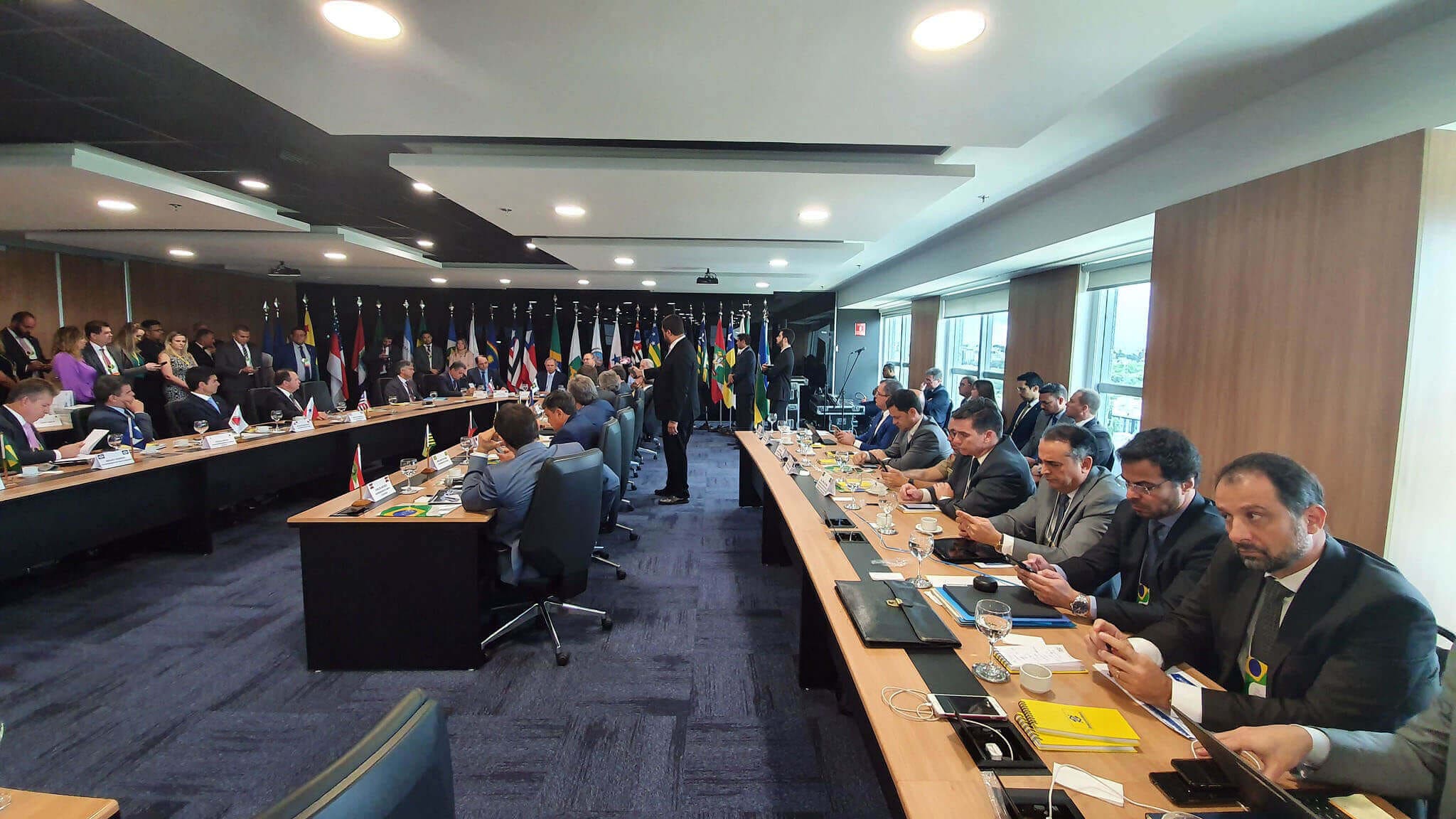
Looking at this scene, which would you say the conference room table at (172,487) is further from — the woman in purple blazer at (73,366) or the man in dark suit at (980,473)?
the man in dark suit at (980,473)

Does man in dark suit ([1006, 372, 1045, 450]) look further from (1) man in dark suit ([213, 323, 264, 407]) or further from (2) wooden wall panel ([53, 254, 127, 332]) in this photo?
(2) wooden wall panel ([53, 254, 127, 332])

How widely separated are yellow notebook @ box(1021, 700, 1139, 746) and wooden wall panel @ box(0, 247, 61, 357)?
10.1 metres

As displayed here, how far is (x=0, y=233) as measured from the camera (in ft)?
19.8

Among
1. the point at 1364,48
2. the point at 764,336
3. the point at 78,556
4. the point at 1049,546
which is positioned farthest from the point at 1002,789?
the point at 764,336

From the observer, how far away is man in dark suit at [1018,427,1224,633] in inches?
65.4

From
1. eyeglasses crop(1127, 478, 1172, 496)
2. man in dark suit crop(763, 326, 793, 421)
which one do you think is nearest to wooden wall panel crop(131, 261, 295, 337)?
man in dark suit crop(763, 326, 793, 421)

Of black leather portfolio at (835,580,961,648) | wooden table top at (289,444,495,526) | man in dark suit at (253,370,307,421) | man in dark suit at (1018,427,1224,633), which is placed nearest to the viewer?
black leather portfolio at (835,580,961,648)

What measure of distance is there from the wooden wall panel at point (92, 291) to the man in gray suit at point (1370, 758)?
35.7 feet

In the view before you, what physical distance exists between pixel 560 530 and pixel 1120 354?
488cm

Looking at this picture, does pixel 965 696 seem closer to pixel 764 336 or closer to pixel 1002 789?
pixel 1002 789

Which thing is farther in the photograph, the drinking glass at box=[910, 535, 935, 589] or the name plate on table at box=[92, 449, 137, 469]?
the name plate on table at box=[92, 449, 137, 469]

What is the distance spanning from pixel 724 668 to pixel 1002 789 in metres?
1.87

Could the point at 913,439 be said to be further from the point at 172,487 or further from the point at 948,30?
the point at 172,487

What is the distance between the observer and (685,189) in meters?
3.55
